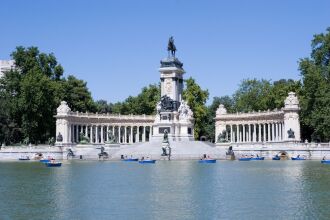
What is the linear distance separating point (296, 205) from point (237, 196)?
15.5ft

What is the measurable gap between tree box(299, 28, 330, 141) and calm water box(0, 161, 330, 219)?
3858 cm

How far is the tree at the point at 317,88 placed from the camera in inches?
3438

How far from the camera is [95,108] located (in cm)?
12431

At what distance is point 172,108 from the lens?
98062mm

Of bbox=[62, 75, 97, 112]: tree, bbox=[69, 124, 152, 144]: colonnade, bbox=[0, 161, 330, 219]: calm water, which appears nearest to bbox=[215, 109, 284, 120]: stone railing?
bbox=[69, 124, 152, 144]: colonnade

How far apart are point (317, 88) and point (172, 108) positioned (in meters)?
23.5

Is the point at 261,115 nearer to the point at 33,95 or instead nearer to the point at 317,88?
the point at 317,88

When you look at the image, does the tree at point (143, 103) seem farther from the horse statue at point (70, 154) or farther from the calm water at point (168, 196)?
the calm water at point (168, 196)

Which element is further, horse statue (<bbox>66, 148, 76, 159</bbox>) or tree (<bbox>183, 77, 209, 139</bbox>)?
tree (<bbox>183, 77, 209, 139</bbox>)

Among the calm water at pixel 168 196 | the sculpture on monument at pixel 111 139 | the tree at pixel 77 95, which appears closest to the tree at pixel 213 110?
the tree at pixel 77 95

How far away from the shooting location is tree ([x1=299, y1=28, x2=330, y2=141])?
87.3 metres

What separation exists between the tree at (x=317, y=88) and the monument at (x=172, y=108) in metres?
19.1

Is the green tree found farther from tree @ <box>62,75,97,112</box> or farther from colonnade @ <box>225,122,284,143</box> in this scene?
tree @ <box>62,75,97,112</box>

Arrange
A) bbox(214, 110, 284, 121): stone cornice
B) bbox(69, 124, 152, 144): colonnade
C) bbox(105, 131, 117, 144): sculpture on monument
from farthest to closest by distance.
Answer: bbox(69, 124, 152, 144): colonnade → bbox(214, 110, 284, 121): stone cornice → bbox(105, 131, 117, 144): sculpture on monument
